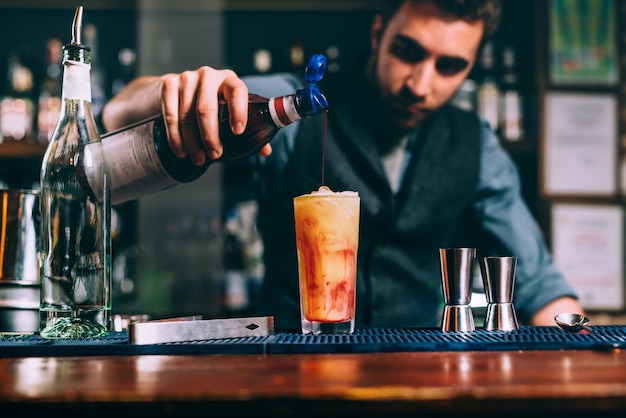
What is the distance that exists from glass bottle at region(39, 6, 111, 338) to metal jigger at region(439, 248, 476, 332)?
531mm

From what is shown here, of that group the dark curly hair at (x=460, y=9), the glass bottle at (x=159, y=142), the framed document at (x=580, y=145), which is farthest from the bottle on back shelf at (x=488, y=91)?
the glass bottle at (x=159, y=142)

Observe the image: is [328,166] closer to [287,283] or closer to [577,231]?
[287,283]

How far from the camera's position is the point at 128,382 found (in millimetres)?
639

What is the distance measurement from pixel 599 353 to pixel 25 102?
2.75m

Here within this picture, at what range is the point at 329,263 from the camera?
104 centimetres

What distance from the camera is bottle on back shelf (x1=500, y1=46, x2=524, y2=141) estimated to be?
9.61 ft

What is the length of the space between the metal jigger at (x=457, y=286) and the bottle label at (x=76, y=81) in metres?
0.63

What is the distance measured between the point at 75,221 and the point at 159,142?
238mm

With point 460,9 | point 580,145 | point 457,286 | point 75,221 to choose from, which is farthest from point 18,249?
point 580,145

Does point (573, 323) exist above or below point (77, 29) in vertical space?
below

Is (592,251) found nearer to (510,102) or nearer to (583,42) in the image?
(510,102)

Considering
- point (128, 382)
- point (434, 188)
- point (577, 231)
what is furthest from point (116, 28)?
point (128, 382)

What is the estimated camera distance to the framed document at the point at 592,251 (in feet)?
9.80

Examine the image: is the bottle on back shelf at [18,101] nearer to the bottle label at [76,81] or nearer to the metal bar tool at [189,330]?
the bottle label at [76,81]
